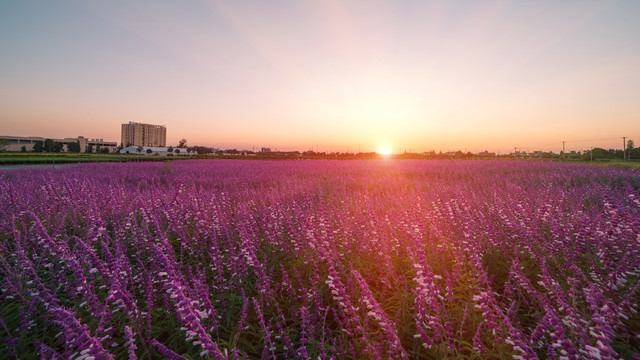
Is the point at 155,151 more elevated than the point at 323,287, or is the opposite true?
the point at 155,151

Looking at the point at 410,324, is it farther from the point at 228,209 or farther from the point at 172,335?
the point at 228,209

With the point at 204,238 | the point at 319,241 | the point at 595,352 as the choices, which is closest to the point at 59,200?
the point at 204,238

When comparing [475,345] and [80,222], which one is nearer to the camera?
[475,345]

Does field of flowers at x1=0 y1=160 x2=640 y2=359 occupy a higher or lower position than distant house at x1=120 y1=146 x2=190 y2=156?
lower

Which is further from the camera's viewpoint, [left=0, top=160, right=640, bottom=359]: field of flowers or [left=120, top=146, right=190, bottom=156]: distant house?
[left=120, top=146, right=190, bottom=156]: distant house

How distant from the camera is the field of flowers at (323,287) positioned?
1.73m

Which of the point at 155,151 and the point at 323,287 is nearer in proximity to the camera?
the point at 323,287

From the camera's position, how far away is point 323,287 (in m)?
3.24

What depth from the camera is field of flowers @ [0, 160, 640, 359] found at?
1733 mm

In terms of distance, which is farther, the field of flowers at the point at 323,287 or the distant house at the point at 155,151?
the distant house at the point at 155,151

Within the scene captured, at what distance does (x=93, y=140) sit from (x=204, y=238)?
766 feet

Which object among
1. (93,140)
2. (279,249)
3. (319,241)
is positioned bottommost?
(279,249)

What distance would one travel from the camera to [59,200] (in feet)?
19.8

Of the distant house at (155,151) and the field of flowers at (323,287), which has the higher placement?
the distant house at (155,151)
